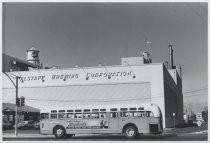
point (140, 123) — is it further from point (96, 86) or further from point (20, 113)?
point (20, 113)

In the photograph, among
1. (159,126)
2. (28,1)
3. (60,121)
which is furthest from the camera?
(60,121)

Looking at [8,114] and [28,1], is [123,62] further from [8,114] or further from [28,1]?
[28,1]

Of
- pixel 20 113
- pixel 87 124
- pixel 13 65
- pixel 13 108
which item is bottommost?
pixel 87 124

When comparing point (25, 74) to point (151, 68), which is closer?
point (151, 68)

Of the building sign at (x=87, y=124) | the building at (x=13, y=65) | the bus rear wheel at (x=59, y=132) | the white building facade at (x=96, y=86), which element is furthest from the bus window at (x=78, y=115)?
the building at (x=13, y=65)

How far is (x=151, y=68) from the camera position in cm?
5084

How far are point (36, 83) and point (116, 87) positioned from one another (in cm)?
1286

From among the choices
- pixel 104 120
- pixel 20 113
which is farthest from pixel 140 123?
pixel 20 113

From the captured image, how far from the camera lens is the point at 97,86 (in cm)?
5241

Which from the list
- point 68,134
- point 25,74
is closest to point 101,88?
point 25,74

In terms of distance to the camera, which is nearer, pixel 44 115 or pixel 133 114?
pixel 133 114

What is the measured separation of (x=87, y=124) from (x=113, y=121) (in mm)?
2049

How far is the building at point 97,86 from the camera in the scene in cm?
5009

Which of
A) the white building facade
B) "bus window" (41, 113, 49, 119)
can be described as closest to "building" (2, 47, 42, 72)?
the white building facade
